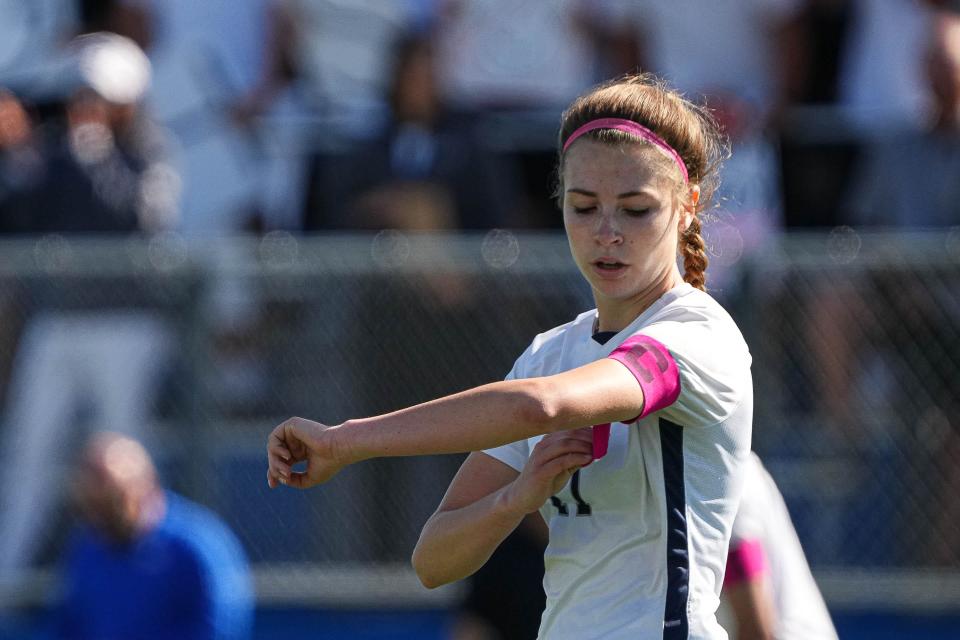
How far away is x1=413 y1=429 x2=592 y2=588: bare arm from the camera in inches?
93.3

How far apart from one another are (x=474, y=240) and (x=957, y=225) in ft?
7.13

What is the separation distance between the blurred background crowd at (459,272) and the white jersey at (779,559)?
3204mm

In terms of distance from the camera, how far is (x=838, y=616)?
6891 mm

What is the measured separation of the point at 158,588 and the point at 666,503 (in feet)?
14.9

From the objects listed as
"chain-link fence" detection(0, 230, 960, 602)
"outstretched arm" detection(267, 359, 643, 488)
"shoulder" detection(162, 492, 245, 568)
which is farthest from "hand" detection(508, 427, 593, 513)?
"chain-link fence" detection(0, 230, 960, 602)

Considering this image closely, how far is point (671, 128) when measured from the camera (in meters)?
2.51

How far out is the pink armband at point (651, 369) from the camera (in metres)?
2.29

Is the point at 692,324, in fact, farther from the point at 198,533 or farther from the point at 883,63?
the point at 883,63

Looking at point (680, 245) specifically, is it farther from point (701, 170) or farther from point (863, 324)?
point (863, 324)

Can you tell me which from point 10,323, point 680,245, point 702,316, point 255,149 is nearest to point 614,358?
point 702,316

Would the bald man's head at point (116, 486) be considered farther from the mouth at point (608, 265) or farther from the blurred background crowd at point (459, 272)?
the mouth at point (608, 265)

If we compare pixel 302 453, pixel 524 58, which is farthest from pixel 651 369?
pixel 524 58

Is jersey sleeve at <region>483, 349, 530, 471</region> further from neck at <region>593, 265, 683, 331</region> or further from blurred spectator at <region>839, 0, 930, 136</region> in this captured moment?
blurred spectator at <region>839, 0, 930, 136</region>

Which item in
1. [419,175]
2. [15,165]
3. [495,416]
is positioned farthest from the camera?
[15,165]
